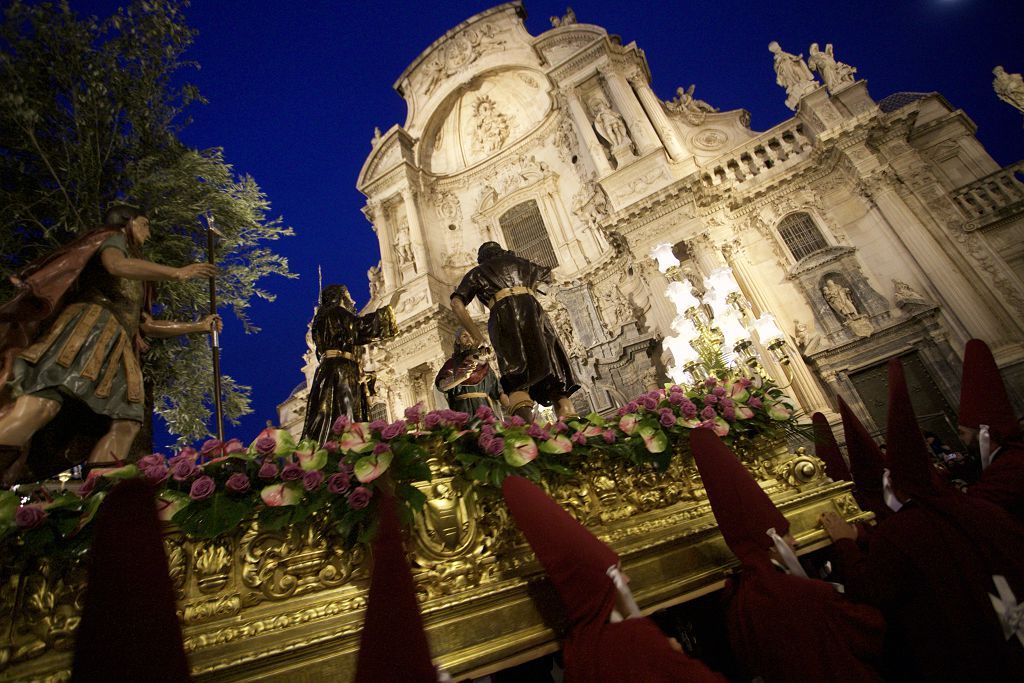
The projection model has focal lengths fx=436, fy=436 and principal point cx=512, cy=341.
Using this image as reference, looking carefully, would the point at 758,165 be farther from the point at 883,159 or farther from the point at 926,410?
the point at 926,410

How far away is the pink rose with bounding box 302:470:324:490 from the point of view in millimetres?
1892

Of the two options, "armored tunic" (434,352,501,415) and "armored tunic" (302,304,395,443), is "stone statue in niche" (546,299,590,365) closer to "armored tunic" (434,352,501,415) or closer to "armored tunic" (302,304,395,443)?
"armored tunic" (434,352,501,415)

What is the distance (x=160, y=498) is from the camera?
5.96ft

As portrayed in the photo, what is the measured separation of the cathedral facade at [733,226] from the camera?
9477 mm

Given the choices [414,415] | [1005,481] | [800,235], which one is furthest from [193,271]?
[800,235]

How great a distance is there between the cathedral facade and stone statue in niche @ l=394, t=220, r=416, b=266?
0.29ft

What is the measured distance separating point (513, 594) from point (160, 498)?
1538 millimetres

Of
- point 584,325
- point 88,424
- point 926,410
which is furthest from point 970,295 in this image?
point 88,424

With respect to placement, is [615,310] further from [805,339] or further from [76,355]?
[76,355]

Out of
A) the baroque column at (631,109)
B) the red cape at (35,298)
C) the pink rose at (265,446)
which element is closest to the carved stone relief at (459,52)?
the baroque column at (631,109)

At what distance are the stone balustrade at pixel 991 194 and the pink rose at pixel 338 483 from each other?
13704 millimetres

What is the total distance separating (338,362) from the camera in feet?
15.2

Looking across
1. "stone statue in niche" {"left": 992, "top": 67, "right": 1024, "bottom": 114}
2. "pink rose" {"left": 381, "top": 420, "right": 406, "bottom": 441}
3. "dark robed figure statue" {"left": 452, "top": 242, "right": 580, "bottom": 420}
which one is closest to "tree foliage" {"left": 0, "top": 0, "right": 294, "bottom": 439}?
"dark robed figure statue" {"left": 452, "top": 242, "right": 580, "bottom": 420}

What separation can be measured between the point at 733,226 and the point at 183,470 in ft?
42.6
